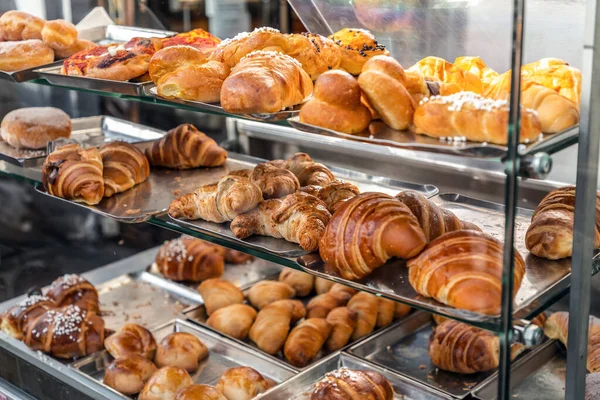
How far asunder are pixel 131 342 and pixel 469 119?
1.44m

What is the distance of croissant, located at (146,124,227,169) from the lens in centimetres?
237

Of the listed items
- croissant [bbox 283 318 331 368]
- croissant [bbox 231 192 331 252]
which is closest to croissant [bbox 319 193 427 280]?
croissant [bbox 231 192 331 252]

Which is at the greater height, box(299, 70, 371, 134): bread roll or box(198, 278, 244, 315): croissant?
box(299, 70, 371, 134): bread roll

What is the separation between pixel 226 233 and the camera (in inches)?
70.6

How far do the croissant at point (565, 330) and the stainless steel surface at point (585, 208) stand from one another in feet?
0.04

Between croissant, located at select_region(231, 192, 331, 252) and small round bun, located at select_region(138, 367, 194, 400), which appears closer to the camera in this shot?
croissant, located at select_region(231, 192, 331, 252)

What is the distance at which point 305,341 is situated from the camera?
227 centimetres

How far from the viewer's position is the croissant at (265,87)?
1.58 meters

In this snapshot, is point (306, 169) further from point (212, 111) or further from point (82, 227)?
point (82, 227)

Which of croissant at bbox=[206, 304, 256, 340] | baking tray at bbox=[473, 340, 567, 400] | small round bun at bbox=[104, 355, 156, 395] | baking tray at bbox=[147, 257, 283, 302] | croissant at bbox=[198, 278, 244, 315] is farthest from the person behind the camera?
baking tray at bbox=[147, 257, 283, 302]

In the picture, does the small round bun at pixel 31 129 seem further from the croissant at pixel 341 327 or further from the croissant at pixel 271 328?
the croissant at pixel 341 327

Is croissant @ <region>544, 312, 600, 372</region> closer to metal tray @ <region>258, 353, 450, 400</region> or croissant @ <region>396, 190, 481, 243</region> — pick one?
croissant @ <region>396, 190, 481, 243</region>

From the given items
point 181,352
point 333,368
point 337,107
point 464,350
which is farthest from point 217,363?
point 337,107

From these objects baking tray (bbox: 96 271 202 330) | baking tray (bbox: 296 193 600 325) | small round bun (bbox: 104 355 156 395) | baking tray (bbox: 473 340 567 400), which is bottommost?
baking tray (bbox: 96 271 202 330)
